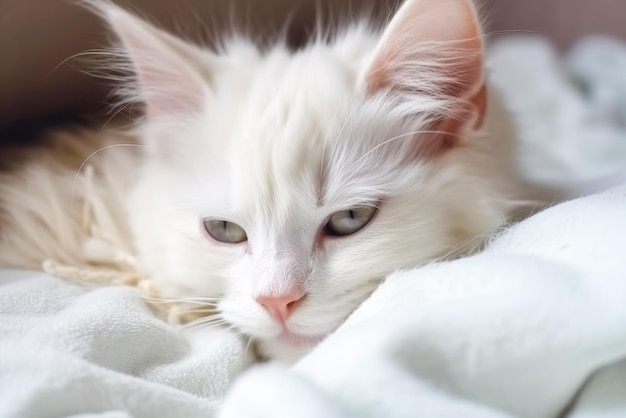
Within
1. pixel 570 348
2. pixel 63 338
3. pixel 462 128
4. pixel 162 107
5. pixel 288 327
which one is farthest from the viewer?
pixel 162 107

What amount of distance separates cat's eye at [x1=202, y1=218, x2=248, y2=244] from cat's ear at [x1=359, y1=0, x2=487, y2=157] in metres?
0.26

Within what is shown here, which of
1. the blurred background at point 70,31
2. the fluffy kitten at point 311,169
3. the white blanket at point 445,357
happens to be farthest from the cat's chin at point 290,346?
the blurred background at point 70,31

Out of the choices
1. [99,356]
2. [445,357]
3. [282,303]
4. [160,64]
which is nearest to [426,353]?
[445,357]

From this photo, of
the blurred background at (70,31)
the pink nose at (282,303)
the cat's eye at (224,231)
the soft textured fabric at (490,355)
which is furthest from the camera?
the blurred background at (70,31)

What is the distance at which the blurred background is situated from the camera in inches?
49.3

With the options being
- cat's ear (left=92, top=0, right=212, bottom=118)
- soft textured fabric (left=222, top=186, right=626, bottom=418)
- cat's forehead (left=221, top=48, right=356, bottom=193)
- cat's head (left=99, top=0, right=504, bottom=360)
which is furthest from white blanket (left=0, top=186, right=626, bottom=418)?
cat's ear (left=92, top=0, right=212, bottom=118)

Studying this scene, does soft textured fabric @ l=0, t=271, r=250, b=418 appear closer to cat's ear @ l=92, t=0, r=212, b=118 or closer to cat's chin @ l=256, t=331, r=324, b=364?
cat's chin @ l=256, t=331, r=324, b=364

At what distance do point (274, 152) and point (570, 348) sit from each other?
1.42 ft

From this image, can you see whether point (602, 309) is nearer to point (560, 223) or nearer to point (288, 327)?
point (560, 223)

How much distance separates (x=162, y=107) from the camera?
44.0 inches

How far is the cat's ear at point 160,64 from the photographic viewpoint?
1.02 metres

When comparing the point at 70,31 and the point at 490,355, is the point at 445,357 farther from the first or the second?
the point at 70,31

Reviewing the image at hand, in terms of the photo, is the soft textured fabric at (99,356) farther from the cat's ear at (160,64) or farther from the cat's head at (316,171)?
the cat's ear at (160,64)

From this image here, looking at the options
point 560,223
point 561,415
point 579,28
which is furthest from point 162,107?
point 579,28
